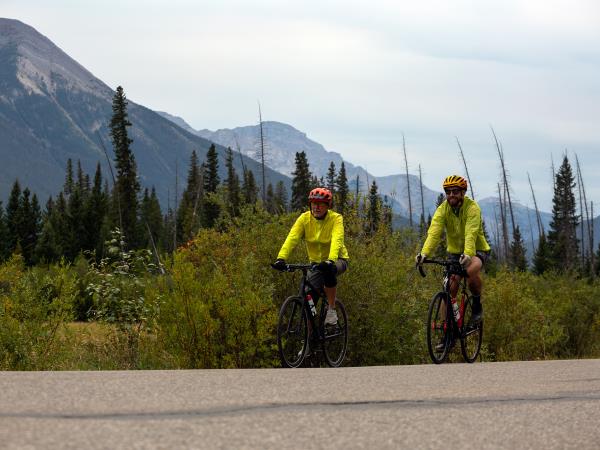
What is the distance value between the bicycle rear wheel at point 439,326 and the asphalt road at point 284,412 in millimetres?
3340

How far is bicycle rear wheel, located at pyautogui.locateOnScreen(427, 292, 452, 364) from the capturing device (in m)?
11.3

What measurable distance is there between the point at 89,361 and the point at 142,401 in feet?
29.2

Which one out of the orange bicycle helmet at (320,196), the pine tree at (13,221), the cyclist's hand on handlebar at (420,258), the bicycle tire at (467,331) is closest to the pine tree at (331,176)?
the pine tree at (13,221)

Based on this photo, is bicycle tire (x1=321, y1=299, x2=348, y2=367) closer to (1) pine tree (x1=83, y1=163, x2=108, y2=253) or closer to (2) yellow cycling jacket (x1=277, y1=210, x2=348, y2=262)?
(2) yellow cycling jacket (x1=277, y1=210, x2=348, y2=262)

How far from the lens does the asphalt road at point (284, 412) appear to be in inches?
176

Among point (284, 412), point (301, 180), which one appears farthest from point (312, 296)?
point (301, 180)

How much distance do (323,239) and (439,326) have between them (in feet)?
6.37

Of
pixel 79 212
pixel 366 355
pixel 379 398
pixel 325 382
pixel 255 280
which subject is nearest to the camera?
pixel 379 398

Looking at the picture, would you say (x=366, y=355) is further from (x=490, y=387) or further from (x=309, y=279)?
(x=490, y=387)

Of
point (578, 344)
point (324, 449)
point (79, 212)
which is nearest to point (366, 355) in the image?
point (324, 449)

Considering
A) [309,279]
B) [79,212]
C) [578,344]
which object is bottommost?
[578,344]

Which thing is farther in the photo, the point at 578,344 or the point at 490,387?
the point at 578,344

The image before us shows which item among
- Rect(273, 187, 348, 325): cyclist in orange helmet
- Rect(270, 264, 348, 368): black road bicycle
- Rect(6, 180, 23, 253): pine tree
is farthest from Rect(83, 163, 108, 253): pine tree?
Rect(273, 187, 348, 325): cyclist in orange helmet

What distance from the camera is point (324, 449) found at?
437cm
